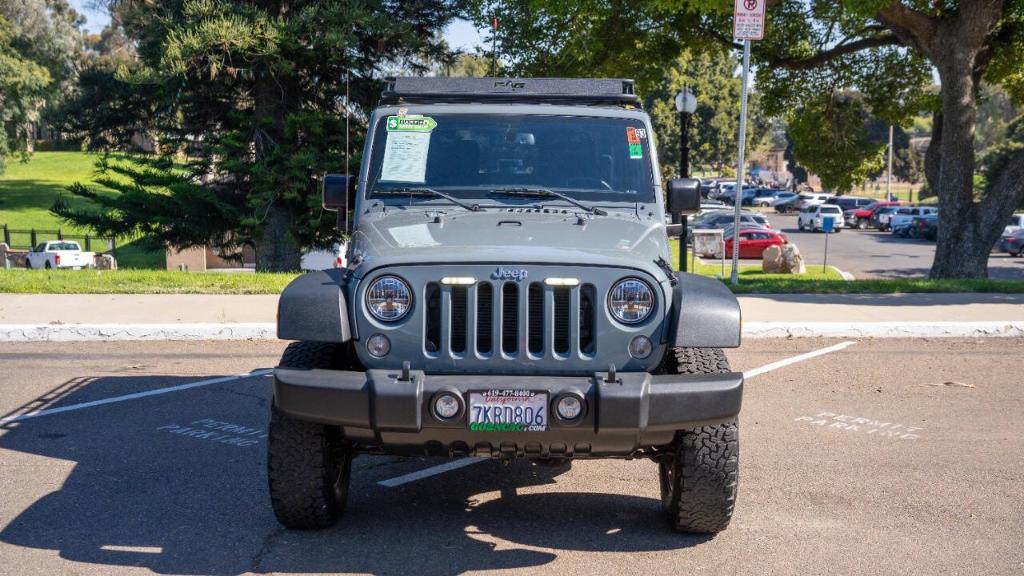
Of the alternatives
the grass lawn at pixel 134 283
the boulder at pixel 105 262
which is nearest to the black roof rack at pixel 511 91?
the grass lawn at pixel 134 283

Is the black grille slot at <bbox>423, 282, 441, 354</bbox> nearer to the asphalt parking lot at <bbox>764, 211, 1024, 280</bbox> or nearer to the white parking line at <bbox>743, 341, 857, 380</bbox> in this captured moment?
the white parking line at <bbox>743, 341, 857, 380</bbox>

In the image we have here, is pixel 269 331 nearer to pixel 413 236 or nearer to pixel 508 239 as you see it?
pixel 413 236

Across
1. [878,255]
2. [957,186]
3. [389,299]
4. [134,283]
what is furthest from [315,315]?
[878,255]

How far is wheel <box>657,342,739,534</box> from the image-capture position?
Result: 192 inches

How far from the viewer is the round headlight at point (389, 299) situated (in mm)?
4789

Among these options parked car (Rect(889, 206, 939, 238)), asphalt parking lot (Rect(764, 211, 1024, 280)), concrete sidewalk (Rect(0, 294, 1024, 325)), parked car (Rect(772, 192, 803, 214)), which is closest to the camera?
concrete sidewalk (Rect(0, 294, 1024, 325))

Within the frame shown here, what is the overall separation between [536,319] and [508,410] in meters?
0.49

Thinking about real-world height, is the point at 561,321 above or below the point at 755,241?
above

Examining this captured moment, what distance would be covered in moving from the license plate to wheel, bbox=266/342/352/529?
0.81m

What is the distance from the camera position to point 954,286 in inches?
580

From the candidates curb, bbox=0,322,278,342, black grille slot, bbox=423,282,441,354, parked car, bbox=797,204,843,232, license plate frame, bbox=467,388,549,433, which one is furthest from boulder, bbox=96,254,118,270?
parked car, bbox=797,204,843,232

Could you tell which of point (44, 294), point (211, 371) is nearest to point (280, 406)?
point (211, 371)

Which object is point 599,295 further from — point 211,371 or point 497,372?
point 211,371

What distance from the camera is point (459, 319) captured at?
189 inches
